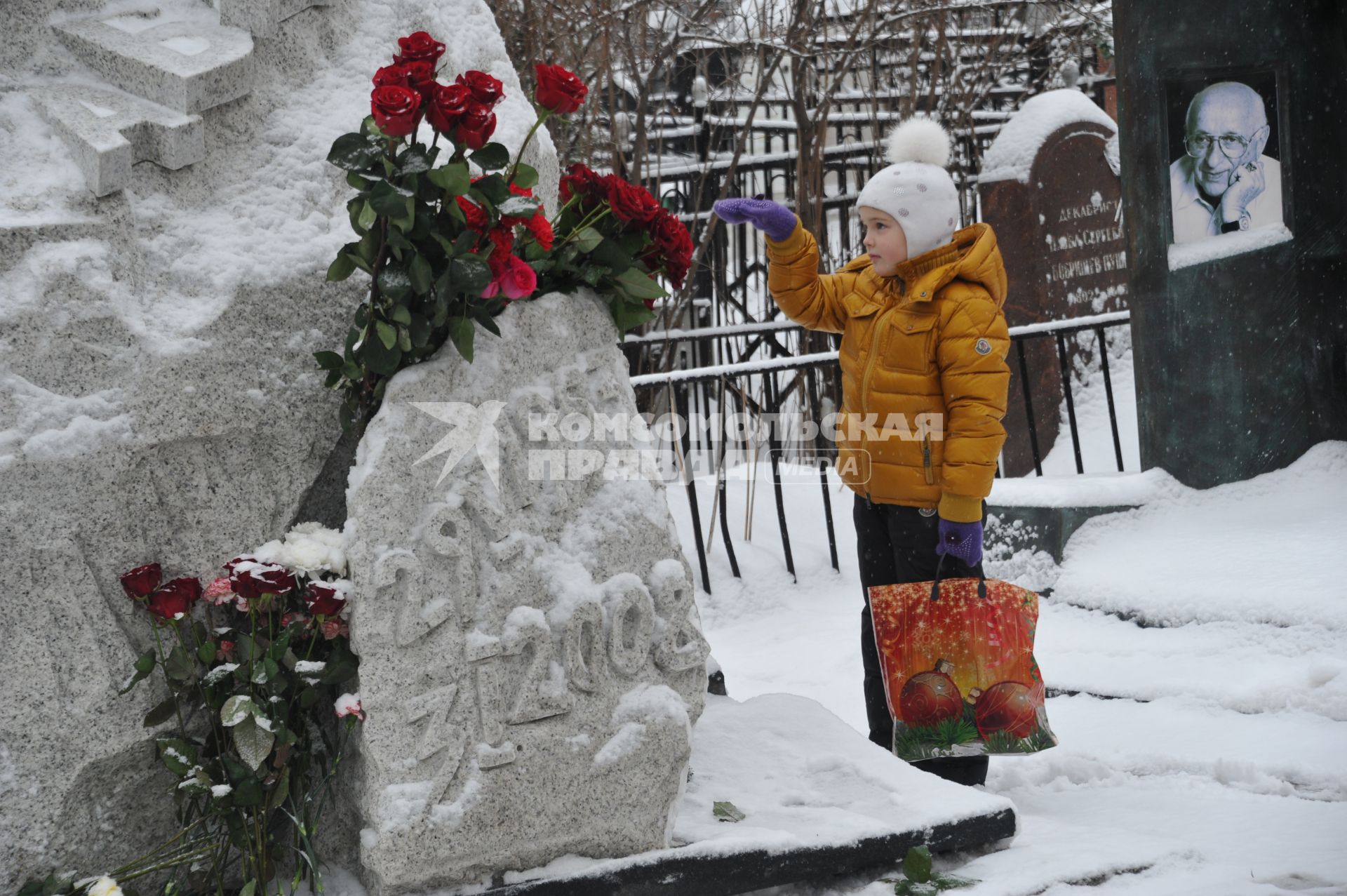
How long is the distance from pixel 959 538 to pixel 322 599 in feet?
4.88

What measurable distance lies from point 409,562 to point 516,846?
578 millimetres

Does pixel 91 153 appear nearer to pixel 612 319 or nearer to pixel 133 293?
pixel 133 293

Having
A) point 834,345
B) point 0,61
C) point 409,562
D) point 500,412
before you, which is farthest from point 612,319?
point 834,345

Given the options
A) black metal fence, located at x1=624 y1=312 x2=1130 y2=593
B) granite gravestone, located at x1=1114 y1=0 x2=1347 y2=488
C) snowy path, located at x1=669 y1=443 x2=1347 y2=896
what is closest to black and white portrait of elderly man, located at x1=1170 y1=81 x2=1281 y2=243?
granite gravestone, located at x1=1114 y1=0 x2=1347 y2=488

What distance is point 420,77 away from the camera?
224 cm

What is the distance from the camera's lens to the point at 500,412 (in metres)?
2.43

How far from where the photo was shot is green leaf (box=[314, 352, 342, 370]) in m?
2.45

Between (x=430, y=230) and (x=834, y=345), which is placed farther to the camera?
(x=834, y=345)

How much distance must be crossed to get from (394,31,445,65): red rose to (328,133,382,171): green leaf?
0.16m

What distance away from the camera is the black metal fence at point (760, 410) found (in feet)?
18.1

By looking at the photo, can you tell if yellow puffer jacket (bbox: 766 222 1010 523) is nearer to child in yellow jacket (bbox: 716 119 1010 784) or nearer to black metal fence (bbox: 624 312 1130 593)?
child in yellow jacket (bbox: 716 119 1010 784)

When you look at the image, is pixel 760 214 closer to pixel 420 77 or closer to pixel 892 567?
pixel 892 567

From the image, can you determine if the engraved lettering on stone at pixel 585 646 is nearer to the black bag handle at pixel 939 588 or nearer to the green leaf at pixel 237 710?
the green leaf at pixel 237 710

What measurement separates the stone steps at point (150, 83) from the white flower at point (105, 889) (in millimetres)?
1265
